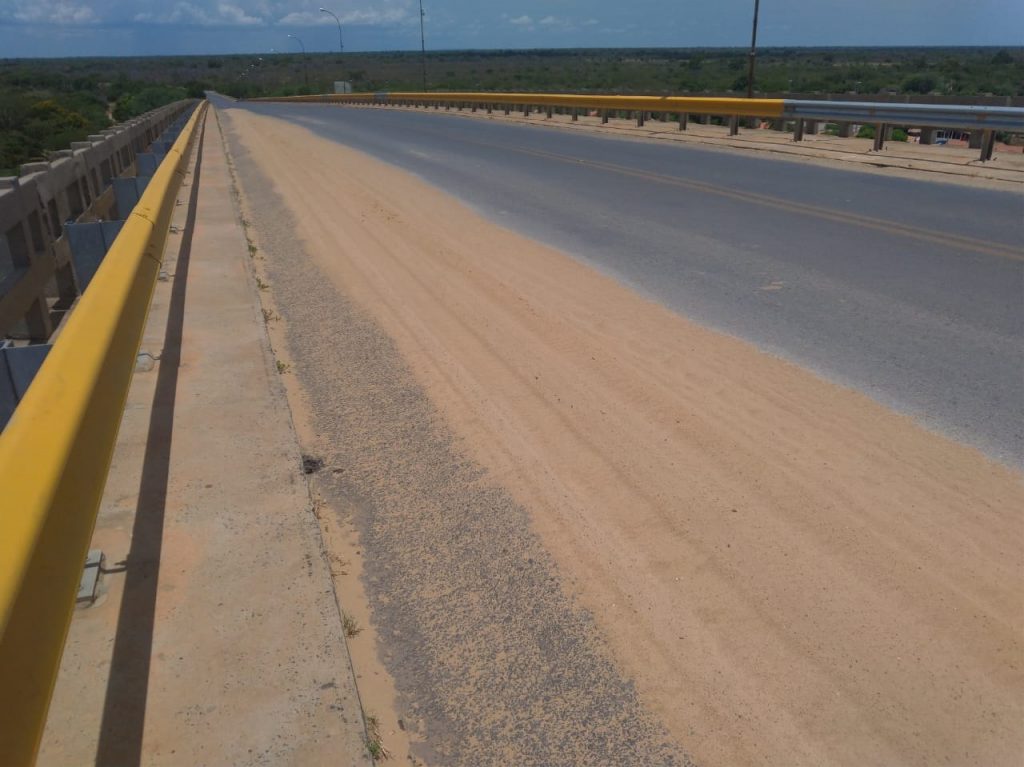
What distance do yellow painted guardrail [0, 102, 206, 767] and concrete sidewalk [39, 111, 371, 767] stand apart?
785 millimetres

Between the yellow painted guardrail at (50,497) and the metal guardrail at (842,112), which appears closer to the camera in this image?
the yellow painted guardrail at (50,497)

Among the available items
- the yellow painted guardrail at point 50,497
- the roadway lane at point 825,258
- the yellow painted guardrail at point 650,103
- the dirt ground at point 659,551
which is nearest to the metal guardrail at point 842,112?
the yellow painted guardrail at point 650,103

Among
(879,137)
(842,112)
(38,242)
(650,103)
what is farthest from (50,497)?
(650,103)

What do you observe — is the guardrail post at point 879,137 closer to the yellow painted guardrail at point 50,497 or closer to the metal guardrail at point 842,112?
the metal guardrail at point 842,112

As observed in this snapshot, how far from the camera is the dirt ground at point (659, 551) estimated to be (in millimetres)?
2873

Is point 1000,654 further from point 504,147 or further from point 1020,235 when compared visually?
point 504,147

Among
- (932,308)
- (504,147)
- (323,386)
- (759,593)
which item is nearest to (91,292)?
(323,386)

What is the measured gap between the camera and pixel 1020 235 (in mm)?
9352

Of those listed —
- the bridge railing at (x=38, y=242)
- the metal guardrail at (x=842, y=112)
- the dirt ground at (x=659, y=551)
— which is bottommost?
the dirt ground at (x=659, y=551)

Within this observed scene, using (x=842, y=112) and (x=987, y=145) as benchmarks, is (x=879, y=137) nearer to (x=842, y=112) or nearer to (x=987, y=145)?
(x=842, y=112)

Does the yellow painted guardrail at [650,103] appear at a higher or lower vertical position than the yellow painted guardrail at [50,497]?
lower

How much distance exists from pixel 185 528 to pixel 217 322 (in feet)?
10.7

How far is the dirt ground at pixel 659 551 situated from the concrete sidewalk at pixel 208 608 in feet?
0.94

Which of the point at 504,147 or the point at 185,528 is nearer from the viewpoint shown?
the point at 185,528
